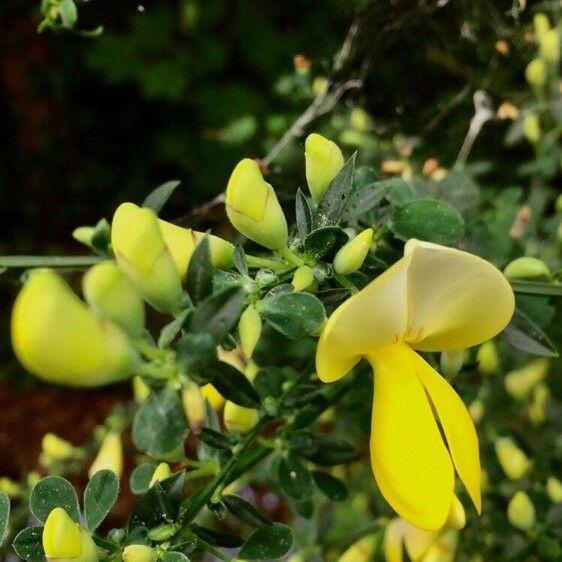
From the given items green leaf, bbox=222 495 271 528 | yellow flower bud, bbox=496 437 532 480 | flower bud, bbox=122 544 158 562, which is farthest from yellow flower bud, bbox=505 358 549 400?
flower bud, bbox=122 544 158 562

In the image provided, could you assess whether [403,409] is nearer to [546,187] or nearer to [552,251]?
[552,251]

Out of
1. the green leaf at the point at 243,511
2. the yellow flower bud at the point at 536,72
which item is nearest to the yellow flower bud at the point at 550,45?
the yellow flower bud at the point at 536,72

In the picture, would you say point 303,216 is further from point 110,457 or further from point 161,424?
point 110,457

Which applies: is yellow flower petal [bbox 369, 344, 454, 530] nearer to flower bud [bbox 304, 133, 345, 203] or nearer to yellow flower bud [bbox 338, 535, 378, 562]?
flower bud [bbox 304, 133, 345, 203]

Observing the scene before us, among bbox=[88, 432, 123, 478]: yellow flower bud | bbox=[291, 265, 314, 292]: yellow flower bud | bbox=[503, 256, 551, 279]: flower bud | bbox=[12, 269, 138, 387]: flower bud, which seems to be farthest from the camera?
bbox=[88, 432, 123, 478]: yellow flower bud

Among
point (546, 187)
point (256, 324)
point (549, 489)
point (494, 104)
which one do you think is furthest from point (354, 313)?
point (546, 187)

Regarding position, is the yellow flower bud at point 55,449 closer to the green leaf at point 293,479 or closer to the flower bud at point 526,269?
the green leaf at point 293,479
